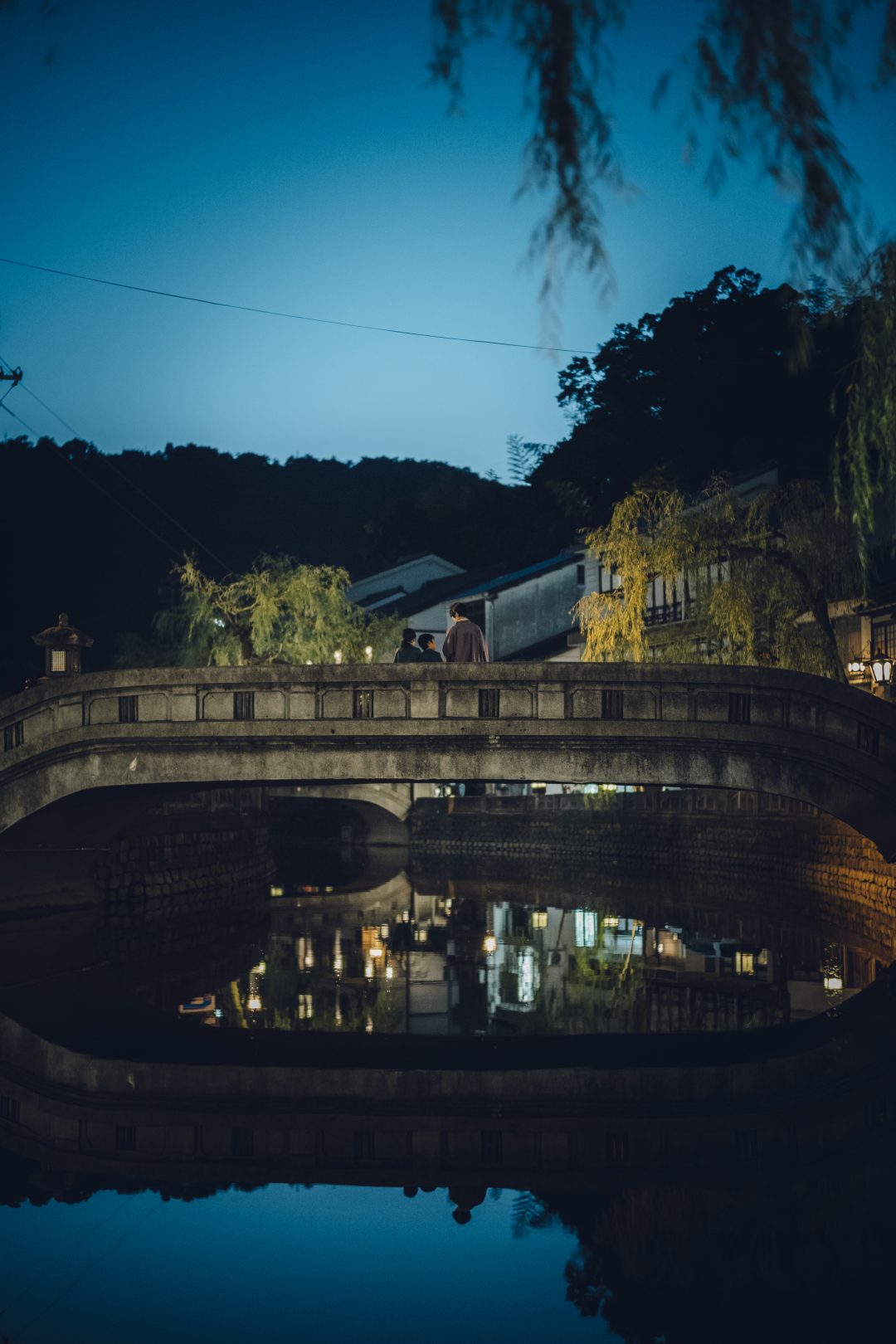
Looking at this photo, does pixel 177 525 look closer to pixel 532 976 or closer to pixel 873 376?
pixel 532 976

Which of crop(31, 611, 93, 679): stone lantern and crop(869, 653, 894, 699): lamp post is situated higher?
crop(31, 611, 93, 679): stone lantern

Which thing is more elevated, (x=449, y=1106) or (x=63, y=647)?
(x=63, y=647)

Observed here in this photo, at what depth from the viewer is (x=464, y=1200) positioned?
10.2 metres

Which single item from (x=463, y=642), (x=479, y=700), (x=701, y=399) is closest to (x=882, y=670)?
(x=463, y=642)

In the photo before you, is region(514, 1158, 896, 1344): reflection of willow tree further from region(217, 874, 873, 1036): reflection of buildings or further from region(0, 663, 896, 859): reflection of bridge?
region(0, 663, 896, 859): reflection of bridge

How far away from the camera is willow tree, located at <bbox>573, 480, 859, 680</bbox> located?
25.4 m

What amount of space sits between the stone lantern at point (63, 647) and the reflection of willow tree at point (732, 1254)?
18653 mm

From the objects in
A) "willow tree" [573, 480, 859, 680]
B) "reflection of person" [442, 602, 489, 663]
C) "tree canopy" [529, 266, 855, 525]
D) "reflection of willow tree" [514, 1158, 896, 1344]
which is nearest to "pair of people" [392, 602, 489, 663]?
"reflection of person" [442, 602, 489, 663]

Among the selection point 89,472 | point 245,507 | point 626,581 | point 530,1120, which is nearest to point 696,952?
point 626,581

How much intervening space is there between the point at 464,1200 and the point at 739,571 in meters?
18.0

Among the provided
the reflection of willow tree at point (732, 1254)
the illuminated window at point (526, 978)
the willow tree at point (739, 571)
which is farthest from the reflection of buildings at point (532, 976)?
the reflection of willow tree at point (732, 1254)

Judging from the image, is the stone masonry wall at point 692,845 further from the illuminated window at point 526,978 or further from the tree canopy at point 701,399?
the tree canopy at point 701,399

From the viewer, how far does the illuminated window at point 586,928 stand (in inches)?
957

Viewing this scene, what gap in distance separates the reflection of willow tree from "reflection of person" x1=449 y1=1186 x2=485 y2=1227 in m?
0.35
